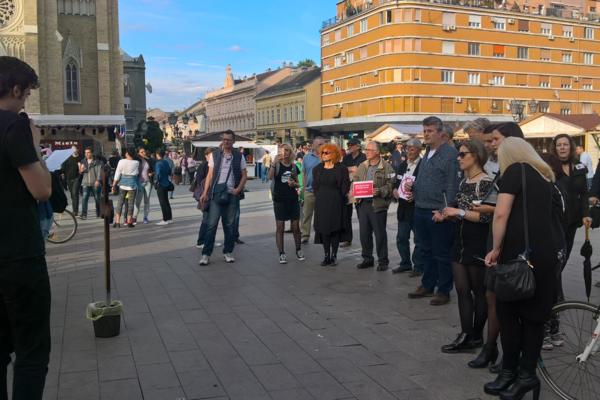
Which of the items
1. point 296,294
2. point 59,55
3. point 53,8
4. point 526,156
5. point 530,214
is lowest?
point 296,294

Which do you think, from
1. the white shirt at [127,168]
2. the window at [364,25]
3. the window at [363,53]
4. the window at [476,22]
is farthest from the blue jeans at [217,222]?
the window at [476,22]

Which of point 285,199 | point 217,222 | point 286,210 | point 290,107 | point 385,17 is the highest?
point 385,17

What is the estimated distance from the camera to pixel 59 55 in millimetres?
46531

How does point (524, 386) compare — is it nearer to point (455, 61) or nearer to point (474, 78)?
point (455, 61)

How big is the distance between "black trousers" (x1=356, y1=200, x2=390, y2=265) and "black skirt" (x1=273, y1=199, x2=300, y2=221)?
105 cm

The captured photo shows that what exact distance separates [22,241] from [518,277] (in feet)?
9.50

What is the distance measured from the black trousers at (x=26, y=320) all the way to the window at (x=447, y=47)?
62874 mm

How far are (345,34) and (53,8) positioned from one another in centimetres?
3323

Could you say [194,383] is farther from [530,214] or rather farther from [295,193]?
[295,193]

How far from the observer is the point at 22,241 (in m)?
3.04

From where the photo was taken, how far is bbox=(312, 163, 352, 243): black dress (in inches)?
348

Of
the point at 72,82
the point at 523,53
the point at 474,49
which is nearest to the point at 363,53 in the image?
the point at 474,49

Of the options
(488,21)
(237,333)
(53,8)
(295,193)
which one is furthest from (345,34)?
(237,333)

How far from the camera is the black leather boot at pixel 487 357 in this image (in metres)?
4.66
